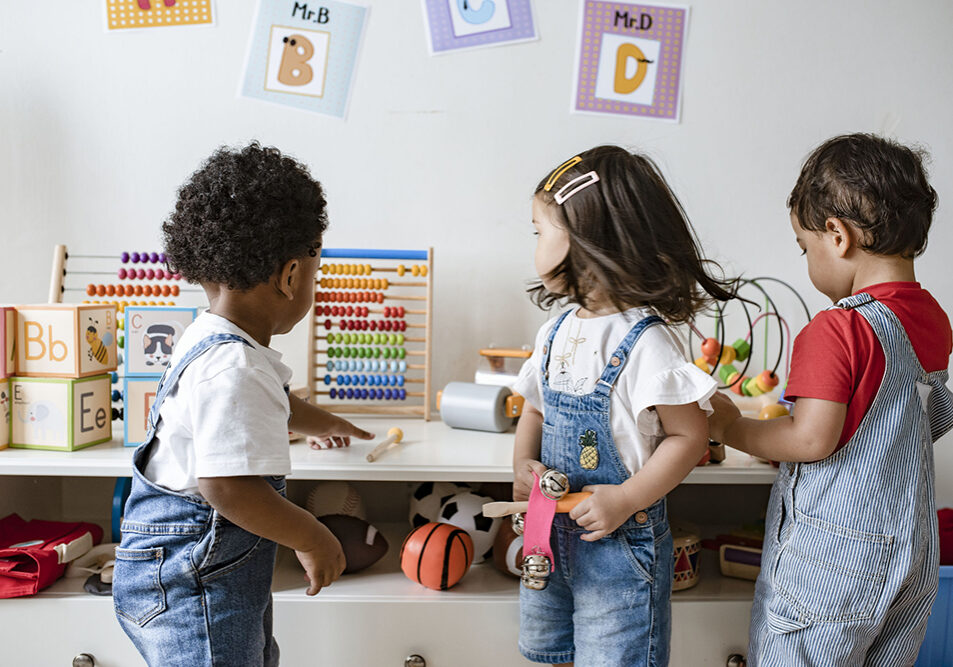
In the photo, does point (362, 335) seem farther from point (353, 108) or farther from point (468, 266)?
point (353, 108)

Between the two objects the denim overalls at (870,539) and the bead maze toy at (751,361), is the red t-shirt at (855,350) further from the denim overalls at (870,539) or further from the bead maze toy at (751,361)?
the bead maze toy at (751,361)

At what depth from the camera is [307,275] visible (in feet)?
3.51

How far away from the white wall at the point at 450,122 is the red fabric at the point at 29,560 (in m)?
0.61

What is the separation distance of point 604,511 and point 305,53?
1262mm

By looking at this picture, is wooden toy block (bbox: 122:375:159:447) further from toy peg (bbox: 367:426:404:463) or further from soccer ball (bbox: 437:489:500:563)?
soccer ball (bbox: 437:489:500:563)

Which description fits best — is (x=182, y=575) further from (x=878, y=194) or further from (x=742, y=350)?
(x=742, y=350)

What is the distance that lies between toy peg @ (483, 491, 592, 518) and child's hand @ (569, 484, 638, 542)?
2 centimetres

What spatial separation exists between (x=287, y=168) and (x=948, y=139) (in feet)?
5.11

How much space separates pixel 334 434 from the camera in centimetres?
135

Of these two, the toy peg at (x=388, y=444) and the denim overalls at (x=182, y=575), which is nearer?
the denim overalls at (x=182, y=575)

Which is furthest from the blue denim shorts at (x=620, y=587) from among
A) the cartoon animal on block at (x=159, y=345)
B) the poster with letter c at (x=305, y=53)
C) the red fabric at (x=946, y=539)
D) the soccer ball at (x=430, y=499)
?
the poster with letter c at (x=305, y=53)

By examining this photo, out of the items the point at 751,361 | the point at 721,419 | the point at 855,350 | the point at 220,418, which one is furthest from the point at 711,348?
the point at 220,418

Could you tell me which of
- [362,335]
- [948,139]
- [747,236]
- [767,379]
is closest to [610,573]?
[767,379]

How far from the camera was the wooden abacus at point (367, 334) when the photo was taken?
1721mm
